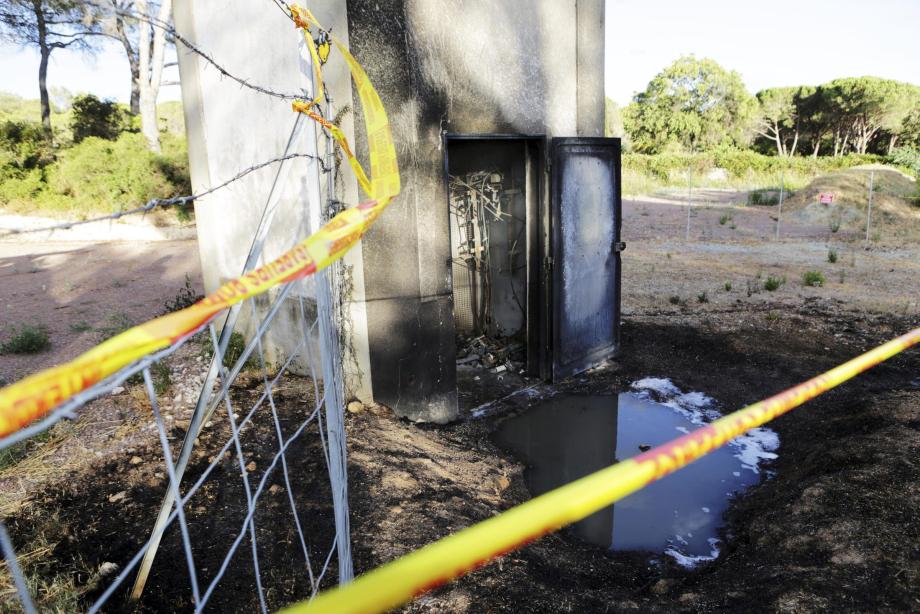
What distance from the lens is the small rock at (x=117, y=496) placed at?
3555mm

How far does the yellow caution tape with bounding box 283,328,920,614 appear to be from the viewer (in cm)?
85

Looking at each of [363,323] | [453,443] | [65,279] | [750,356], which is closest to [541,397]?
[453,443]

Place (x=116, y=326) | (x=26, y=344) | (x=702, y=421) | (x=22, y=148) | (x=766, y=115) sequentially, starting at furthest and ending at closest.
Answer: (x=766, y=115) < (x=22, y=148) < (x=116, y=326) < (x=26, y=344) < (x=702, y=421)

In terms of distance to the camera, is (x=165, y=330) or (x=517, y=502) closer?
(x=165, y=330)

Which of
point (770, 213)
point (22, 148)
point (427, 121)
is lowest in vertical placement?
point (770, 213)

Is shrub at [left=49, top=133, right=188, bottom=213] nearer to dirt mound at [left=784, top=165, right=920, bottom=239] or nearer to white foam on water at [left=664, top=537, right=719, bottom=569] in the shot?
white foam on water at [left=664, top=537, right=719, bottom=569]

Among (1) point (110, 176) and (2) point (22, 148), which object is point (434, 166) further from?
(2) point (22, 148)

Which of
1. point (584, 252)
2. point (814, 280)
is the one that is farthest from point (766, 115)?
point (584, 252)

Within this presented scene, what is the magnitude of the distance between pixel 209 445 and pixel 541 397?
3071 mm

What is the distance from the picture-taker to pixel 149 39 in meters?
19.3

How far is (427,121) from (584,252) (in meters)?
2.33

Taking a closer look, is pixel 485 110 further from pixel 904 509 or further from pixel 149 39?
pixel 149 39

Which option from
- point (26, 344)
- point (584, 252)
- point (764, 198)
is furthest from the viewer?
point (764, 198)

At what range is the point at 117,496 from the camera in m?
3.59
